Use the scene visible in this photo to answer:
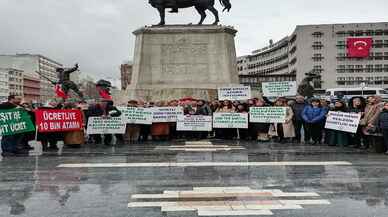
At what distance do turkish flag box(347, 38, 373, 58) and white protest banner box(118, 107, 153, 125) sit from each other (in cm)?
11458

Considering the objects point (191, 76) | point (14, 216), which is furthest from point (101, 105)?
point (14, 216)

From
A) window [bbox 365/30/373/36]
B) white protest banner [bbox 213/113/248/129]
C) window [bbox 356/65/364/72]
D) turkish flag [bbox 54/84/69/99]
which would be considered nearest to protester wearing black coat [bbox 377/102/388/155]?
white protest banner [bbox 213/113/248/129]

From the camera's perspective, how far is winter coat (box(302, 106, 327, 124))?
54.9ft

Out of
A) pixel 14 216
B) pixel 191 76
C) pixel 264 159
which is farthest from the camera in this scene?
pixel 191 76

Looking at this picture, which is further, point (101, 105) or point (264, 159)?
point (101, 105)

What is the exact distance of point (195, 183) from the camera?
9156 millimetres

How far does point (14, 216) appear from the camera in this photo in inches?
268

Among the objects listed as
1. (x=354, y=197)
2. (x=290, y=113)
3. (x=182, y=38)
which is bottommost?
(x=354, y=197)

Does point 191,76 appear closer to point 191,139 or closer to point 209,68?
point 209,68

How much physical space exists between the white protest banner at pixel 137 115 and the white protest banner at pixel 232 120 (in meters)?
2.19

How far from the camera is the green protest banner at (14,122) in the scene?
1429 centimetres

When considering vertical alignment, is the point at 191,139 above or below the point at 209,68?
below

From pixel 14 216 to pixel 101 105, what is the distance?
10758 millimetres

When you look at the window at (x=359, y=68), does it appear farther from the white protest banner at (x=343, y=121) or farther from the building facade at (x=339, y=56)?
the white protest banner at (x=343, y=121)
